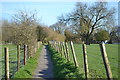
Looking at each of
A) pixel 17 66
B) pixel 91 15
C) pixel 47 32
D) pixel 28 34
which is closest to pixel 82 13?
pixel 91 15

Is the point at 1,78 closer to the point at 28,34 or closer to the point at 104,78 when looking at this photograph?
the point at 104,78

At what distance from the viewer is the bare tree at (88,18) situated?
49844mm

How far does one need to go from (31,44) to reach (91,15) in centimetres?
3759

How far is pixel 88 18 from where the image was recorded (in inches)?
2048

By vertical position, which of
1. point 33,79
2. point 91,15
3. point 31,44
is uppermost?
point 91,15

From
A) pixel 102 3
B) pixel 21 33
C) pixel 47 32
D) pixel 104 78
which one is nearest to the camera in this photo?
pixel 104 78

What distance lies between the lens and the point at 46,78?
8.20 metres

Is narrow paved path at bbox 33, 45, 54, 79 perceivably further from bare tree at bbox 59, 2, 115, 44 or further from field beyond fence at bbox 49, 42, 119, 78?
bare tree at bbox 59, 2, 115, 44

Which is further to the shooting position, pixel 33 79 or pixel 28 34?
pixel 28 34

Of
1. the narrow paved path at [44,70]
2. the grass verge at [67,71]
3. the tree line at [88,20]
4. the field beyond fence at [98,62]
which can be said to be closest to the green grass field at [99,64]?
the field beyond fence at [98,62]

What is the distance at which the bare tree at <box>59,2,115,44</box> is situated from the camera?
49.8 m

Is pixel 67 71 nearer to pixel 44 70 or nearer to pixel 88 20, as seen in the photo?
pixel 44 70

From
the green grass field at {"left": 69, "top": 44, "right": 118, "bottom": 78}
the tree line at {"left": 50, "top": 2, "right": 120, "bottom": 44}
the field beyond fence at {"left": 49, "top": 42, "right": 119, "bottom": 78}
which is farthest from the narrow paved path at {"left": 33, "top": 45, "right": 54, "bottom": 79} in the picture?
the tree line at {"left": 50, "top": 2, "right": 120, "bottom": 44}

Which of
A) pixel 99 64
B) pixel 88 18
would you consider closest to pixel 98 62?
pixel 99 64
